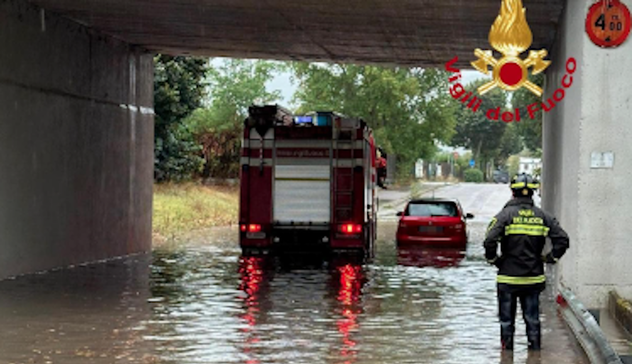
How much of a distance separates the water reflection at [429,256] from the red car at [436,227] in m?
0.26

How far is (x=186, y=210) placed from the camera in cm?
4081

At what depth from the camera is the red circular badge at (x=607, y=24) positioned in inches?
561

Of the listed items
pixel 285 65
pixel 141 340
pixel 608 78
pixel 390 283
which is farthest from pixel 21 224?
pixel 285 65

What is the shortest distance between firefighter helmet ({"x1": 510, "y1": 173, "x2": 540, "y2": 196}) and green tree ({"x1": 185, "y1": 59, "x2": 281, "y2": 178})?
1662 inches

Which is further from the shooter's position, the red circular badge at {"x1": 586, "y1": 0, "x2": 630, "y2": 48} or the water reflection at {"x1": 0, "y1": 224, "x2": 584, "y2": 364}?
the red circular badge at {"x1": 586, "y1": 0, "x2": 630, "y2": 48}

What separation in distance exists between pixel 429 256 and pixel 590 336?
1512 cm

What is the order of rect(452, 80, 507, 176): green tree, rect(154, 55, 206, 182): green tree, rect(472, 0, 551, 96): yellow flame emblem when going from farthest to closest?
rect(452, 80, 507, 176): green tree
rect(154, 55, 206, 182): green tree
rect(472, 0, 551, 96): yellow flame emblem

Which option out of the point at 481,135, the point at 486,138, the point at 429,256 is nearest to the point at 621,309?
the point at 429,256

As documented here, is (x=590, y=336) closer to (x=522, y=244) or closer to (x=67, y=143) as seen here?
(x=522, y=244)

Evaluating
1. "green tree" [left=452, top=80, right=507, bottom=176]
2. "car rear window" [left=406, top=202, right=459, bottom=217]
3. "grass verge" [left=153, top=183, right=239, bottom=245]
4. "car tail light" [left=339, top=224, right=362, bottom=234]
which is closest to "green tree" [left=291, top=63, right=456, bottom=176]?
"grass verge" [left=153, top=183, right=239, bottom=245]

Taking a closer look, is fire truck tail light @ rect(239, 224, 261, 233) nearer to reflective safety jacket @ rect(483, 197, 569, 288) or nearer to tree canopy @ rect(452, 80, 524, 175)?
reflective safety jacket @ rect(483, 197, 569, 288)

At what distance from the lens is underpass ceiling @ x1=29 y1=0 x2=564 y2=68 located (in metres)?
18.9

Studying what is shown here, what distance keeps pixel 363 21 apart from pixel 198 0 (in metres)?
3.27

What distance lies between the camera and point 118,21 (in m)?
21.4
